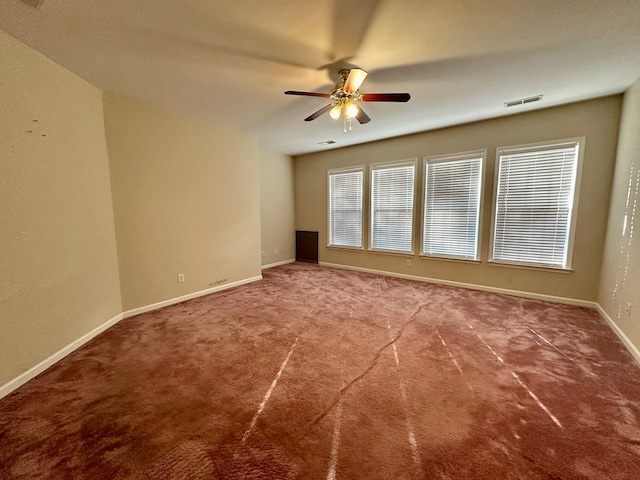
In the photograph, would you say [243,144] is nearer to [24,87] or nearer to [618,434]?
[24,87]

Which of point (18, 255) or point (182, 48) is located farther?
point (182, 48)

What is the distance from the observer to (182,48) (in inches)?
85.4

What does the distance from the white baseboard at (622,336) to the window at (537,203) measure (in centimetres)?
72

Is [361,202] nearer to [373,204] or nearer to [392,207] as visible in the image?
[373,204]

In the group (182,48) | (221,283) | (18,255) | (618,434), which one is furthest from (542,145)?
(18,255)

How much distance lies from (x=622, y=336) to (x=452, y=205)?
2566 mm

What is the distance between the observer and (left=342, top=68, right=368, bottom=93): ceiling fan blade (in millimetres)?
2170

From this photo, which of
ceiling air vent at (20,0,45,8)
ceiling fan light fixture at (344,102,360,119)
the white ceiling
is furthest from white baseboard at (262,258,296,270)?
ceiling air vent at (20,0,45,8)

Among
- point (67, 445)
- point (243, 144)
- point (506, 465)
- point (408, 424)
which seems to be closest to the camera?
point (506, 465)

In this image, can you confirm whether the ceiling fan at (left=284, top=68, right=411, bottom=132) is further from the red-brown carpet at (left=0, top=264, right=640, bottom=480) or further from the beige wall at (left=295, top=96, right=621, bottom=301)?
the red-brown carpet at (left=0, top=264, right=640, bottom=480)

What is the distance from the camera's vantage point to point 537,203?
3689 millimetres

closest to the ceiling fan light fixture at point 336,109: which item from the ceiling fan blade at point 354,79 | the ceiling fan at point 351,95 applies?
the ceiling fan at point 351,95

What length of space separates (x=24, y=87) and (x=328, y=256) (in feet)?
16.9

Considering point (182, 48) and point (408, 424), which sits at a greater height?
point (182, 48)
